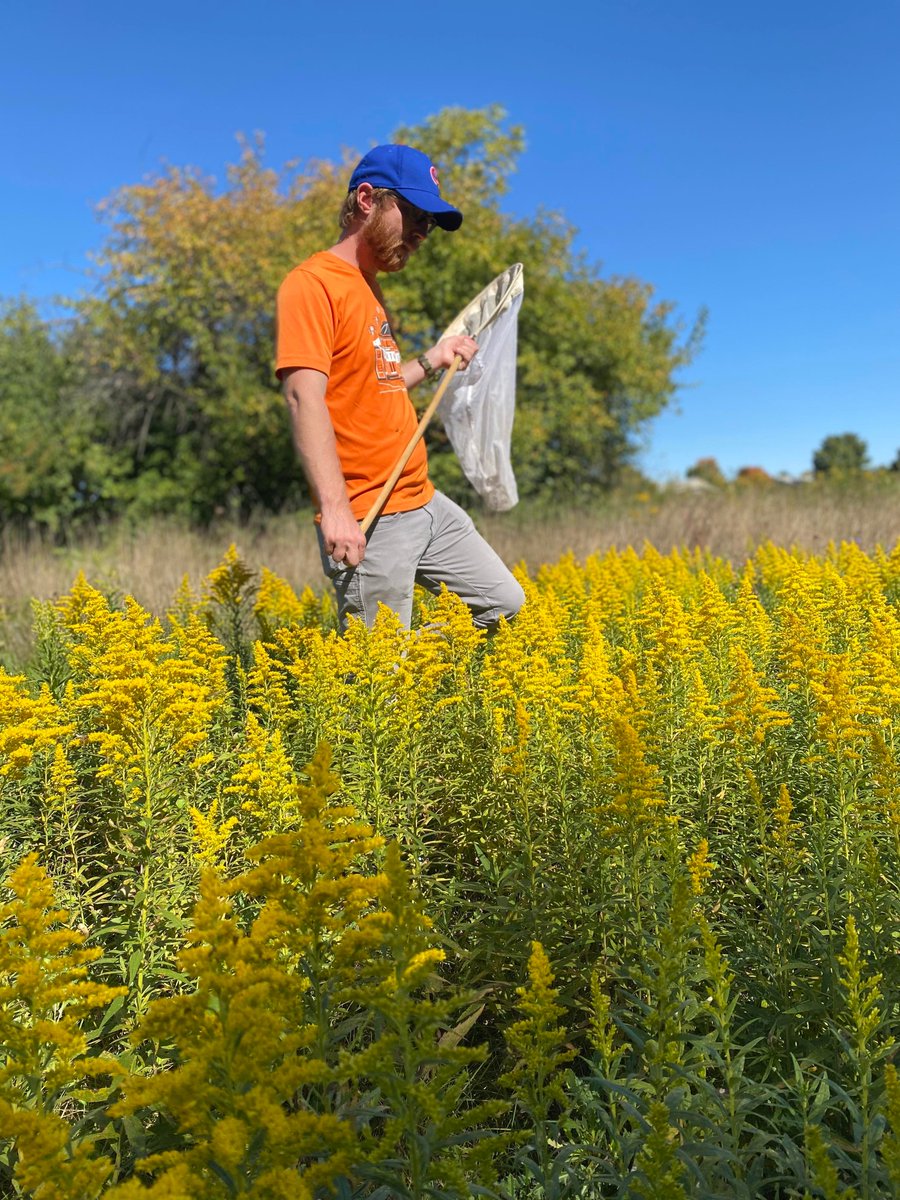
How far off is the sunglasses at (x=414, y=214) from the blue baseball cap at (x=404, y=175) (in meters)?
0.03

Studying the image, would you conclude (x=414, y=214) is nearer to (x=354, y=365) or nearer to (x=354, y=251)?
(x=354, y=251)

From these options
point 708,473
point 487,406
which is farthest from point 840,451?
point 487,406

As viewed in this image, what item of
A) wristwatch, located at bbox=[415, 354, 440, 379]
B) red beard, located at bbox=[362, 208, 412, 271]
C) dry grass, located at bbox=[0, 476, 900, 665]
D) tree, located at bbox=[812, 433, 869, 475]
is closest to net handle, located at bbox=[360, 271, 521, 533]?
wristwatch, located at bbox=[415, 354, 440, 379]

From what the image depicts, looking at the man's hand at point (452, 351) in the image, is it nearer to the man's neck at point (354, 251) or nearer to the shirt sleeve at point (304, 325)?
the man's neck at point (354, 251)

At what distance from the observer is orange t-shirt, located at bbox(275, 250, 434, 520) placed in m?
3.37

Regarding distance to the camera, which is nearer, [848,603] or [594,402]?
[848,603]

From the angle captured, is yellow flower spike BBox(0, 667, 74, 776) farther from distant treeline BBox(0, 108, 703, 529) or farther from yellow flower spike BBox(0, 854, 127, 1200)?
distant treeline BBox(0, 108, 703, 529)

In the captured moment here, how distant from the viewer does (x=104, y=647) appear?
11.8 feet

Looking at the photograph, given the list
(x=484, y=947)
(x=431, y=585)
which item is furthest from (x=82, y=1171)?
(x=431, y=585)

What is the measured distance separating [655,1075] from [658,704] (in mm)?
1408

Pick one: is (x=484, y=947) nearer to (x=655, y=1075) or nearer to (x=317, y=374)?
(x=655, y=1075)

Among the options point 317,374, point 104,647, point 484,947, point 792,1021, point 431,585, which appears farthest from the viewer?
point 431,585

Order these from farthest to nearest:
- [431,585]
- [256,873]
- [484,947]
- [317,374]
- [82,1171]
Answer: [431,585] → [317,374] → [484,947] → [256,873] → [82,1171]

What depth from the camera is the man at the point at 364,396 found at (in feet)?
11.0
